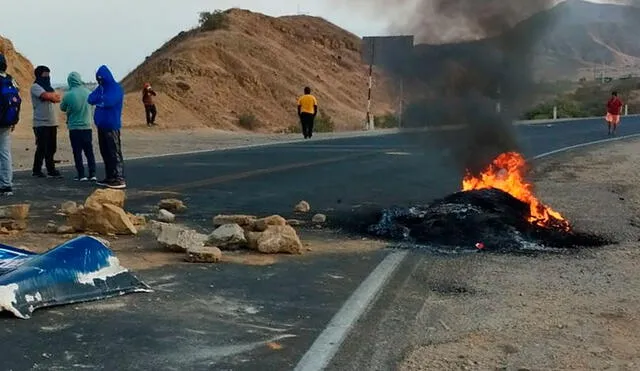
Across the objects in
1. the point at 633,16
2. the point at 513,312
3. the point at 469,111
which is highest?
the point at 633,16

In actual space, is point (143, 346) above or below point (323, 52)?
below

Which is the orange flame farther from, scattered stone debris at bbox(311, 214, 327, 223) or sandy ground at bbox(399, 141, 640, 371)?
scattered stone debris at bbox(311, 214, 327, 223)

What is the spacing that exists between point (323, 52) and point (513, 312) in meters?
54.5

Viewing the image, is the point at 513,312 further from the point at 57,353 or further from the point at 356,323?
the point at 57,353

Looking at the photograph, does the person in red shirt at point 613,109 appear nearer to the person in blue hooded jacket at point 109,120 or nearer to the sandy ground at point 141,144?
the sandy ground at point 141,144

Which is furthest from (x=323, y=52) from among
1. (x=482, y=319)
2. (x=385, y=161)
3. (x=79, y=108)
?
(x=482, y=319)

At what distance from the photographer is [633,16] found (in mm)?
8562

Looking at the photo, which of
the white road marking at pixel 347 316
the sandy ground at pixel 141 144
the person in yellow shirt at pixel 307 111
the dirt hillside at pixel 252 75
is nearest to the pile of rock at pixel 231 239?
the white road marking at pixel 347 316

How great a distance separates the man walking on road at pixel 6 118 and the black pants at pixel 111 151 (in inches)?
61.4

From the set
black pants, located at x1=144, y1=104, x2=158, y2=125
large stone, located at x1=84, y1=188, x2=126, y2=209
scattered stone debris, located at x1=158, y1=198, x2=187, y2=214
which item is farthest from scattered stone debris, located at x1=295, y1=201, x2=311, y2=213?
black pants, located at x1=144, y1=104, x2=158, y2=125

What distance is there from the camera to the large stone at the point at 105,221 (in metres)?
7.86

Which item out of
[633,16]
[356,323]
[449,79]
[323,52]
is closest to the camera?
[356,323]

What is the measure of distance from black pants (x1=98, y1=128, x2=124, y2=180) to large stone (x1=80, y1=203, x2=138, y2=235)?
162 inches

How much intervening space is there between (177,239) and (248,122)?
3368cm
